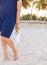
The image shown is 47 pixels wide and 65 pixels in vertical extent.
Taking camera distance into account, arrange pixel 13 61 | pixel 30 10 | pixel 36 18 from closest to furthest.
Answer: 1. pixel 13 61
2. pixel 36 18
3. pixel 30 10

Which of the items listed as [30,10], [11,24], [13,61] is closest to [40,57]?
[13,61]

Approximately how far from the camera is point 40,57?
6.57 metres

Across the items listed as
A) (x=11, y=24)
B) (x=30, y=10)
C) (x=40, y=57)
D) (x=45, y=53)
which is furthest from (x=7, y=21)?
(x=30, y=10)

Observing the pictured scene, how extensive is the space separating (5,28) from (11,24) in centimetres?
13

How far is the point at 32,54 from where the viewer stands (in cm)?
699

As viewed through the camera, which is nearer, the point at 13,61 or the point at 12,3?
the point at 12,3

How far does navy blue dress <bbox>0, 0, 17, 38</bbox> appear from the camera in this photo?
5074 millimetres

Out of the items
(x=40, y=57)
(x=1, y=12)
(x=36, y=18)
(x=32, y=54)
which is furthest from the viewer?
(x=36, y=18)

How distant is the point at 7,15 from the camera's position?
512 cm

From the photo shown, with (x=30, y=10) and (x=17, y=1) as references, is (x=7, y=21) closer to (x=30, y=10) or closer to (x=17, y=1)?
(x=17, y=1)

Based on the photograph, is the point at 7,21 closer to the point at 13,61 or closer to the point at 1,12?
the point at 1,12

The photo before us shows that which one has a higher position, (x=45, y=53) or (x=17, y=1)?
(x=17, y=1)

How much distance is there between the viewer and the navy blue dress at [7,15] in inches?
200

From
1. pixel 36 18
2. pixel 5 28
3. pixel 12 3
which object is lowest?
pixel 36 18
